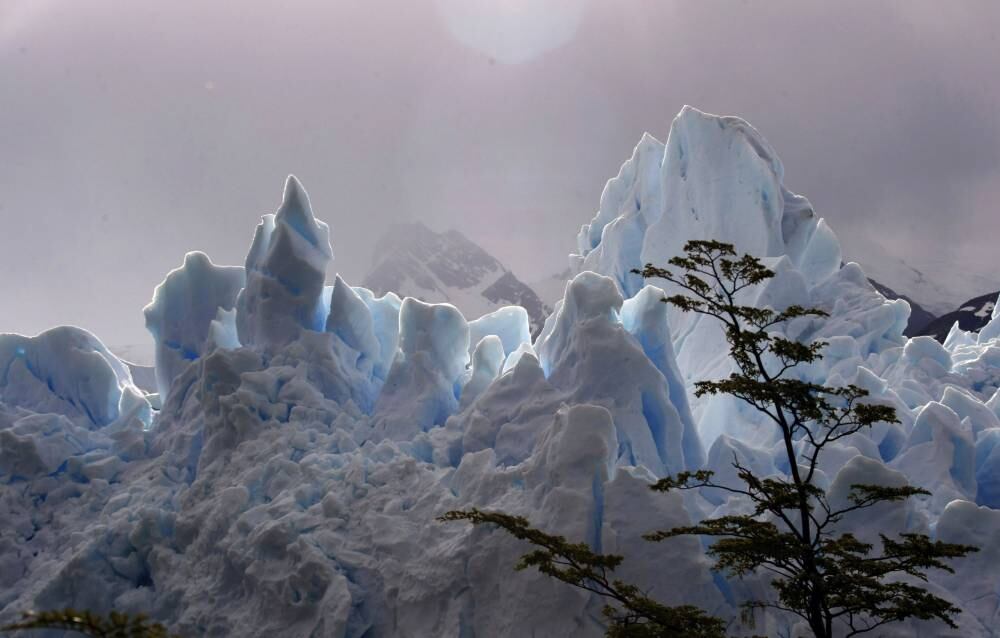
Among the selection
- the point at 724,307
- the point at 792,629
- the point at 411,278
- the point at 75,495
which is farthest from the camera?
the point at 411,278

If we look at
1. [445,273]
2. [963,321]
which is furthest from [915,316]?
[445,273]

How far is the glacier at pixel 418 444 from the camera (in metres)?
14.1

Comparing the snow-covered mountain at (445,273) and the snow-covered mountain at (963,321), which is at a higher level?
the snow-covered mountain at (445,273)

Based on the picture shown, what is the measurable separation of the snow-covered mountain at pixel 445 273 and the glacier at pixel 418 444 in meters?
111

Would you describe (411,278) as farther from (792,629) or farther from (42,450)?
(792,629)

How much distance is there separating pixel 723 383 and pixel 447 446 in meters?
9.16

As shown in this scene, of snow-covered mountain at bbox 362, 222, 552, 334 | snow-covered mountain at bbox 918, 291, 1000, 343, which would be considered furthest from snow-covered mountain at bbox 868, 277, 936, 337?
snow-covered mountain at bbox 362, 222, 552, 334

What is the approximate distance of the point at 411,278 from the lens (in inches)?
5984

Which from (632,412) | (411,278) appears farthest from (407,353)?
(411,278)

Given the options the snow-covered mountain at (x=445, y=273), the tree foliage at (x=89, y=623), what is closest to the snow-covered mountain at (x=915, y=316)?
the snow-covered mountain at (x=445, y=273)

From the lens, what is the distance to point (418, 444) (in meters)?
18.6

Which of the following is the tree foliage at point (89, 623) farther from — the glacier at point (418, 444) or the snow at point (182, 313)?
the snow at point (182, 313)

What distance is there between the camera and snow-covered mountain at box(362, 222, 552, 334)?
484ft

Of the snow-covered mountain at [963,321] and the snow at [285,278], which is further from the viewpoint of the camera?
the snow-covered mountain at [963,321]
